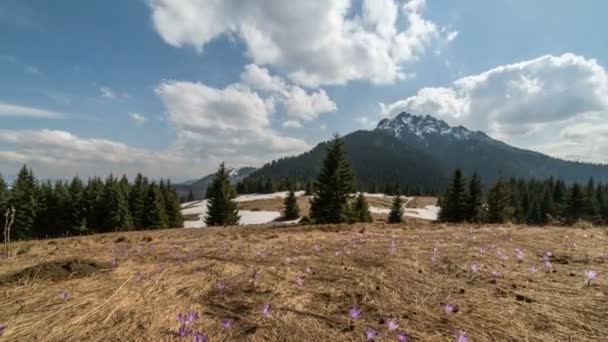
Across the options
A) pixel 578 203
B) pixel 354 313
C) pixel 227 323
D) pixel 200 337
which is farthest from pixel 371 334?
pixel 578 203

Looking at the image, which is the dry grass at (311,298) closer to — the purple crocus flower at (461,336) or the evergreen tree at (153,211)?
the purple crocus flower at (461,336)

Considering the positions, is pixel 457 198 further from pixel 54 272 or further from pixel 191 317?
pixel 54 272

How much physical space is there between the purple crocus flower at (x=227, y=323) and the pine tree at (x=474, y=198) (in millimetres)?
36582

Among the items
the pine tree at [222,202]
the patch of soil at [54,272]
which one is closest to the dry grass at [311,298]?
the patch of soil at [54,272]

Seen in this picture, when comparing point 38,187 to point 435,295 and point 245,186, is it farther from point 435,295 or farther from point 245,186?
point 245,186

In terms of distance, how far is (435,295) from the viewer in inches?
105

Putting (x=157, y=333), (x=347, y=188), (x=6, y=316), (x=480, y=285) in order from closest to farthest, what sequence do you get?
(x=157, y=333) → (x=6, y=316) → (x=480, y=285) → (x=347, y=188)

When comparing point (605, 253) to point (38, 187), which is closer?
point (605, 253)

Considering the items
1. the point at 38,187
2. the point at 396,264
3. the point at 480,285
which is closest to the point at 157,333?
the point at 396,264

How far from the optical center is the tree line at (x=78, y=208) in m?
35.6

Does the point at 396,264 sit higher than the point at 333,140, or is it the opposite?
the point at 333,140

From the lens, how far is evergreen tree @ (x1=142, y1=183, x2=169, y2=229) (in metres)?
36.5

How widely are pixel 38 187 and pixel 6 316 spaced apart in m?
54.0

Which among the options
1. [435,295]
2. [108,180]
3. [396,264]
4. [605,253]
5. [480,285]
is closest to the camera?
[435,295]
